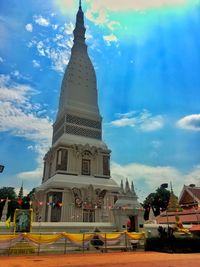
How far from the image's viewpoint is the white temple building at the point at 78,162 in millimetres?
33000

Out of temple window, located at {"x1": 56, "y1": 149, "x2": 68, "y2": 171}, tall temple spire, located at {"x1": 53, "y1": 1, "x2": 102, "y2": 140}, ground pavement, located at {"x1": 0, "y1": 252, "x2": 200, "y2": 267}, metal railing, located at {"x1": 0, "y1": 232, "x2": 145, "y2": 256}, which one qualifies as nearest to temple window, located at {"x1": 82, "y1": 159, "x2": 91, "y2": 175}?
temple window, located at {"x1": 56, "y1": 149, "x2": 68, "y2": 171}

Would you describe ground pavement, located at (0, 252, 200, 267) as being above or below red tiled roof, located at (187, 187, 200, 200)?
below

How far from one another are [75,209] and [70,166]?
6.71 meters

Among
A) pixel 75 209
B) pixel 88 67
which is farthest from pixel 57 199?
pixel 88 67

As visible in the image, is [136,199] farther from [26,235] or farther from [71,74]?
[71,74]

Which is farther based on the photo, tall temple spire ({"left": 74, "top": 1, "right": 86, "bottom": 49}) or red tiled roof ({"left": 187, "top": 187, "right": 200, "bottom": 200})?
tall temple spire ({"left": 74, "top": 1, "right": 86, "bottom": 49})

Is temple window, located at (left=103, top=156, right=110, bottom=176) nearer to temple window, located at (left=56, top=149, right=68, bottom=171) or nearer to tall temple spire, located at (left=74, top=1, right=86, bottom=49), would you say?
temple window, located at (left=56, top=149, right=68, bottom=171)

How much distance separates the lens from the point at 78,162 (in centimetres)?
3775

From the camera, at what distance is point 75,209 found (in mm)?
33031

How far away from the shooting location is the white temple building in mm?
33000

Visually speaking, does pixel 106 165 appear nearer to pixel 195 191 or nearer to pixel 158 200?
pixel 195 191

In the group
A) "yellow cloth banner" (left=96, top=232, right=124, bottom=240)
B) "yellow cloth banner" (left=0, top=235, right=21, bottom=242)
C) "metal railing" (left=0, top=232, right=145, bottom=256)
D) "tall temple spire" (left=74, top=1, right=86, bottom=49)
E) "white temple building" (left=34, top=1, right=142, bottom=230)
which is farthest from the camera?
"tall temple spire" (left=74, top=1, right=86, bottom=49)

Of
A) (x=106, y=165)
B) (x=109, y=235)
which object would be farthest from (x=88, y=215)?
(x=109, y=235)

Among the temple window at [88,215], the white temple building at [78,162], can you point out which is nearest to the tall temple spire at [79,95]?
the white temple building at [78,162]
